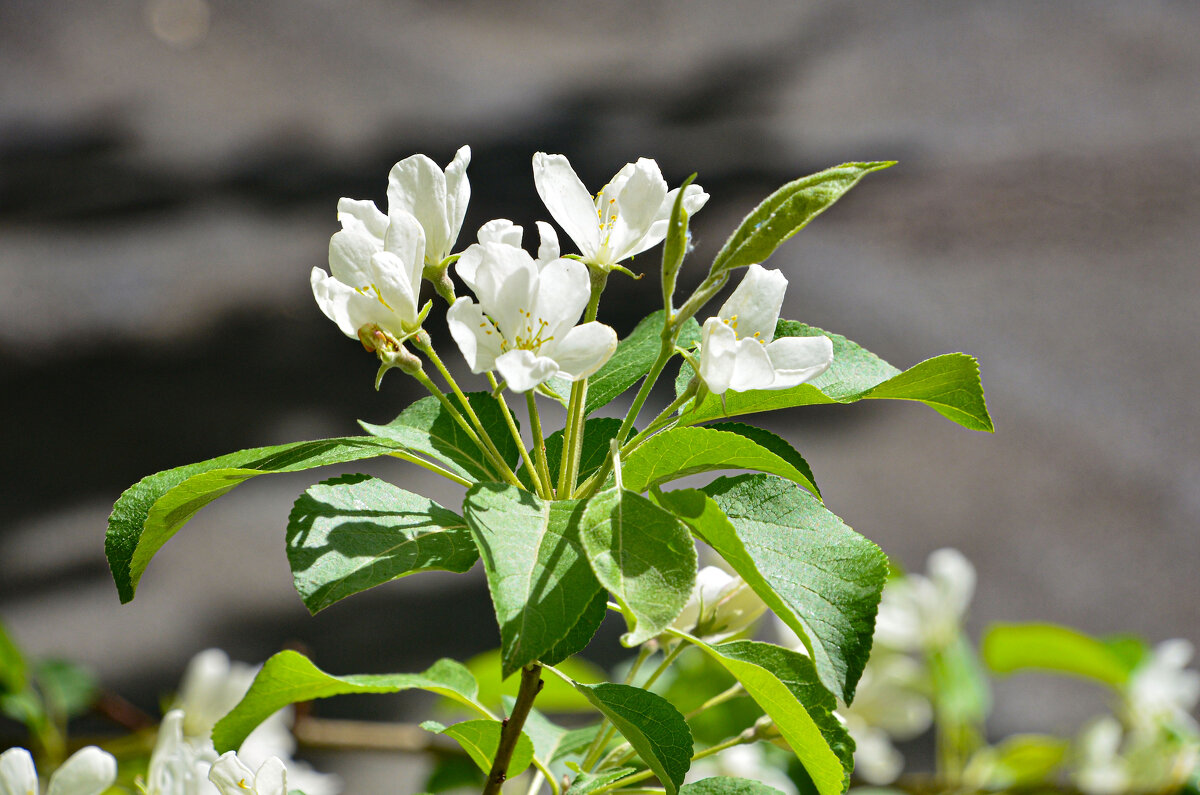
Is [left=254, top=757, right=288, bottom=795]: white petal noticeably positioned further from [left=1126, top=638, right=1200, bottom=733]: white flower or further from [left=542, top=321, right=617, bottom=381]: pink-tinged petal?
[left=1126, top=638, right=1200, bottom=733]: white flower

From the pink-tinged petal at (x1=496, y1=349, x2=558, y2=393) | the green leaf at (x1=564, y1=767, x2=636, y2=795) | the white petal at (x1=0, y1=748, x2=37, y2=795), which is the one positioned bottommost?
the green leaf at (x1=564, y1=767, x2=636, y2=795)

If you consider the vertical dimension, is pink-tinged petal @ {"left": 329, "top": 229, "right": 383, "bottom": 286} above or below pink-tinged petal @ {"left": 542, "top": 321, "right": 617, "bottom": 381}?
above

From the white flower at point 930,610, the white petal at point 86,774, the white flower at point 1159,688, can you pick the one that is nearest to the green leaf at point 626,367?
the white petal at point 86,774

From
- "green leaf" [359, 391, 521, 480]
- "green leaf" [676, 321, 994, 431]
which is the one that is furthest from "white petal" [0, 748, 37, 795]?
"green leaf" [676, 321, 994, 431]

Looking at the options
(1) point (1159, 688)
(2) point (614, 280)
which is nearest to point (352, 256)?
(1) point (1159, 688)

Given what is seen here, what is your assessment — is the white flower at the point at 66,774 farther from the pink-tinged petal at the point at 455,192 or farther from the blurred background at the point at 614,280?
the blurred background at the point at 614,280

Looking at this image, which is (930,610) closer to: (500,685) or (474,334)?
(500,685)

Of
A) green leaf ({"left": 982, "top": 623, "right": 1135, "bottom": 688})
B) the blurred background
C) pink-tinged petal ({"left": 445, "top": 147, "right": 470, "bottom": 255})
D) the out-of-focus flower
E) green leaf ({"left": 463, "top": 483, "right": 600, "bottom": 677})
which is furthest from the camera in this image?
the blurred background
